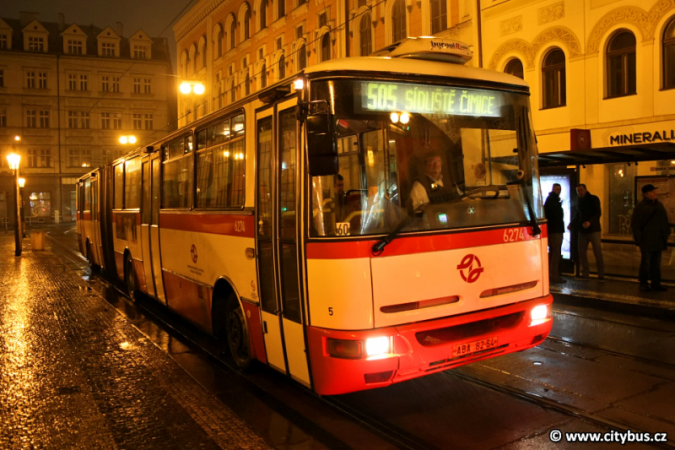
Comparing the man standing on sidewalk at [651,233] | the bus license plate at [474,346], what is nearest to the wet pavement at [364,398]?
the bus license plate at [474,346]

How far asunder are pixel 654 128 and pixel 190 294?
12677 mm

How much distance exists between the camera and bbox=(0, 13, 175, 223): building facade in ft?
202

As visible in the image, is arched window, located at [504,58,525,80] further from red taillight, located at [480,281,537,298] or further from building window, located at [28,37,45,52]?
building window, located at [28,37,45,52]

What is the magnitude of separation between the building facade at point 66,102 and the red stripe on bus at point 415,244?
60520mm

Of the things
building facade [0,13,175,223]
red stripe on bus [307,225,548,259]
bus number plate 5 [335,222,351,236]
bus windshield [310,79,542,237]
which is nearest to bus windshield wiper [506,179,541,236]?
bus windshield [310,79,542,237]

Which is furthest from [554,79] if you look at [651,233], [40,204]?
[40,204]

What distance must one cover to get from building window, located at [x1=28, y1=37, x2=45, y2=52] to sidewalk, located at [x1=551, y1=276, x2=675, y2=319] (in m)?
64.7

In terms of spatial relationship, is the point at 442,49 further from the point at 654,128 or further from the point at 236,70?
the point at 236,70

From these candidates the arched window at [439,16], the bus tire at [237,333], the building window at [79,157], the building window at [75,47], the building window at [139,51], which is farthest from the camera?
the building window at [139,51]

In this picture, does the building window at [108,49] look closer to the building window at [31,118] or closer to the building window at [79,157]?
the building window at [31,118]

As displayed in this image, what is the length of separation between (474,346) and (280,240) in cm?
193

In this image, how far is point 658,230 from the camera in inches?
416

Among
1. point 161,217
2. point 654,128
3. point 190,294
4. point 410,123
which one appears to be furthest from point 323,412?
point 654,128

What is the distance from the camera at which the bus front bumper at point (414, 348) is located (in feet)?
15.7
